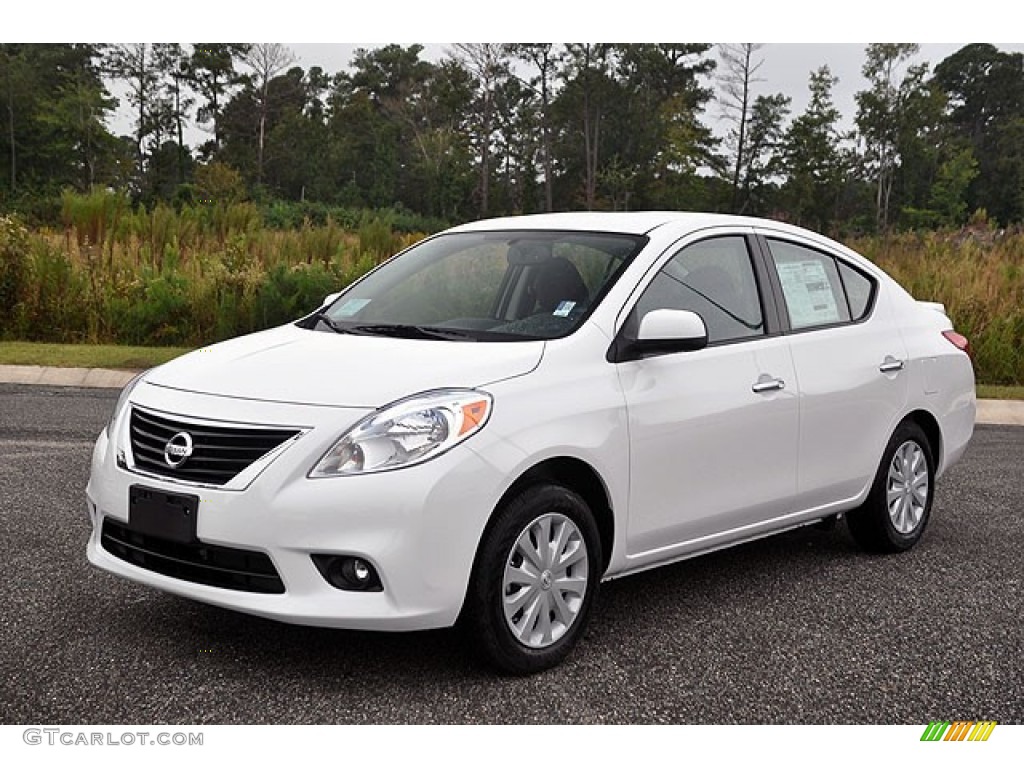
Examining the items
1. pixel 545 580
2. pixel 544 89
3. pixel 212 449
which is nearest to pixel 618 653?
pixel 545 580

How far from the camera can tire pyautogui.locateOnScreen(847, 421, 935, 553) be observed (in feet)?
21.5

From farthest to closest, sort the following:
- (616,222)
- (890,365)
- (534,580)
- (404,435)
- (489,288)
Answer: (890,365) → (616,222) → (489,288) → (534,580) → (404,435)

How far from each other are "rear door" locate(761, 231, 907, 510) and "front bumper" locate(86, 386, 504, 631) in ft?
6.94

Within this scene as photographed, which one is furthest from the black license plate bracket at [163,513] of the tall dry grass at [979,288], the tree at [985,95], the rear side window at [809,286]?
the tree at [985,95]

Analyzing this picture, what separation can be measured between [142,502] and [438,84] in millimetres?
77758

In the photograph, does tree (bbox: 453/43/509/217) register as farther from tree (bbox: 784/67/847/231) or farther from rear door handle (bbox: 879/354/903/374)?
rear door handle (bbox: 879/354/903/374)

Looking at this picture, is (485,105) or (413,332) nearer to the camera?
(413,332)

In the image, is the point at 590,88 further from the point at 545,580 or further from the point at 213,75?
the point at 545,580

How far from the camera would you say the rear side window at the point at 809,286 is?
6.09 metres

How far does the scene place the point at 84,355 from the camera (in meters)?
14.7

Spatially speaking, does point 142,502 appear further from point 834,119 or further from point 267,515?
point 834,119

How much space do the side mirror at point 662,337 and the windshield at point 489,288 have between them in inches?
8.4

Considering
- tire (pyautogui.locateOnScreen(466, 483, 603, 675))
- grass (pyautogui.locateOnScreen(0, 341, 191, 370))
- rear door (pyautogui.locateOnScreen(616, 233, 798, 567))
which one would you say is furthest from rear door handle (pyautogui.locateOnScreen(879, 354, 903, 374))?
grass (pyautogui.locateOnScreen(0, 341, 191, 370))

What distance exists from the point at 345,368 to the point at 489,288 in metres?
1.04
